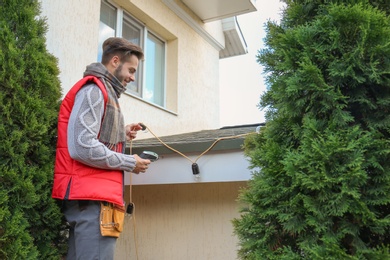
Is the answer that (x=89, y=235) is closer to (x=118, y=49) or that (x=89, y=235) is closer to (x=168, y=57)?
(x=118, y=49)

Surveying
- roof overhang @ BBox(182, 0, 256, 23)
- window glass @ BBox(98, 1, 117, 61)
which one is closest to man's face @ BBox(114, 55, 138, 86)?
window glass @ BBox(98, 1, 117, 61)

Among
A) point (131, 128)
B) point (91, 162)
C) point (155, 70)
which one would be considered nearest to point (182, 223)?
point (131, 128)

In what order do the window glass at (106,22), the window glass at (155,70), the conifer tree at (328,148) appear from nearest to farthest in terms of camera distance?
the conifer tree at (328,148)
the window glass at (106,22)
the window glass at (155,70)

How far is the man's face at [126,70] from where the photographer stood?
256 centimetres

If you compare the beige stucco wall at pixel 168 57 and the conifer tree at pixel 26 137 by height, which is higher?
the beige stucco wall at pixel 168 57

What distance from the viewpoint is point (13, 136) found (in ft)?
7.50

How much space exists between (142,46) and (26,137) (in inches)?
140

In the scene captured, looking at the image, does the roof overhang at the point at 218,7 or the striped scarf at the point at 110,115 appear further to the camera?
the roof overhang at the point at 218,7

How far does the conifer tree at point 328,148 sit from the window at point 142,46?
3.21 m

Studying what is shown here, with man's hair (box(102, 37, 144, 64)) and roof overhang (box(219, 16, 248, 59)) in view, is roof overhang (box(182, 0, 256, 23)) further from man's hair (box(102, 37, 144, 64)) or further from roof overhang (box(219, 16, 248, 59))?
man's hair (box(102, 37, 144, 64))

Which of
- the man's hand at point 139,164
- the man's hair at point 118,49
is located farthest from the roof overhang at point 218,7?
the man's hand at point 139,164

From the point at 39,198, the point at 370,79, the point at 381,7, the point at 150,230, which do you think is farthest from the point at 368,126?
the point at 150,230

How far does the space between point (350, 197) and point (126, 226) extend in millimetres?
2880

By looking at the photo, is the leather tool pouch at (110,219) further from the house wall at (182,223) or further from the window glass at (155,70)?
the window glass at (155,70)
